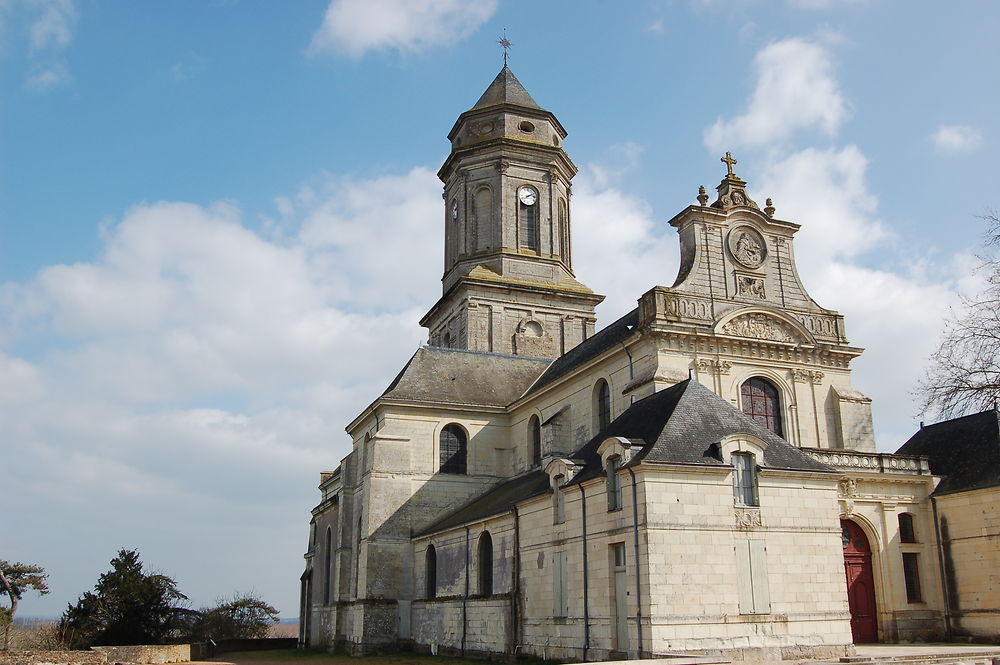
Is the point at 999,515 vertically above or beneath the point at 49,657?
above

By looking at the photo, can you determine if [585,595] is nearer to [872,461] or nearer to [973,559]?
[872,461]

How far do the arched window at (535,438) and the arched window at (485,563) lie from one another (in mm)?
5837

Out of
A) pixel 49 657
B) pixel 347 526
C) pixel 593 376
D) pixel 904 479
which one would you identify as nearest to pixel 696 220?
pixel 593 376

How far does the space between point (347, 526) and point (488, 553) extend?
8966mm

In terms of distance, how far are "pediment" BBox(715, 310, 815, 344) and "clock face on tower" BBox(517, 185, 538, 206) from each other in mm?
15315

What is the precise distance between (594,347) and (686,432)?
1130 centimetres

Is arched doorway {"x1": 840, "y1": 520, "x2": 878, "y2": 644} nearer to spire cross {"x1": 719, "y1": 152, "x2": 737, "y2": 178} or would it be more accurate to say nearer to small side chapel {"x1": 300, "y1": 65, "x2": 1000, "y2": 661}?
small side chapel {"x1": 300, "y1": 65, "x2": 1000, "y2": 661}

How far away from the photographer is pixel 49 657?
2105 centimetres

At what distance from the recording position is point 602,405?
2703 cm

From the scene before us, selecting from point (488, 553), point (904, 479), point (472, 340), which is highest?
point (472, 340)

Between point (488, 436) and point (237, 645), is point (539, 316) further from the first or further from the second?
point (237, 645)

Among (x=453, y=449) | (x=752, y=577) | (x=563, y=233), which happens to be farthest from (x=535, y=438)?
(x=752, y=577)

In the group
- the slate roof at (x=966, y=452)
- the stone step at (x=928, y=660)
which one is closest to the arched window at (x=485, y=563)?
the stone step at (x=928, y=660)

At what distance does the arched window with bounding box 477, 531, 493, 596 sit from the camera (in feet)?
77.0
